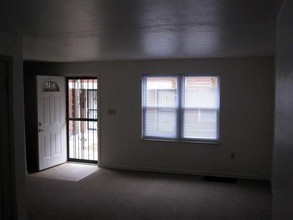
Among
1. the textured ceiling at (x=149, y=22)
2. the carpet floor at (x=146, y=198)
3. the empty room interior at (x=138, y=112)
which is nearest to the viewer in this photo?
the textured ceiling at (x=149, y=22)

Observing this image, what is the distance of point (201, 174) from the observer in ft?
19.4

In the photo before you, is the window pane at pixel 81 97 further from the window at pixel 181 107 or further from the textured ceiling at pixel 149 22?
the textured ceiling at pixel 149 22

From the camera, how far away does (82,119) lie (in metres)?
6.90

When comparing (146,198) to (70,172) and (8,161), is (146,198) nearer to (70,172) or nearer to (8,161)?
(70,172)

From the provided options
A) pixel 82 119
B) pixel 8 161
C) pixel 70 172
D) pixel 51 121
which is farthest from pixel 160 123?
pixel 8 161

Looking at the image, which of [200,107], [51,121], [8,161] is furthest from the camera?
[51,121]

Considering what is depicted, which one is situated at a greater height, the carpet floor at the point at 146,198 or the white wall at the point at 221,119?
the white wall at the point at 221,119

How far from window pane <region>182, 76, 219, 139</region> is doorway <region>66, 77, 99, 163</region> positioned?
6.72ft

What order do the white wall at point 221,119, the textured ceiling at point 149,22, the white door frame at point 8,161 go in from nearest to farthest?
the textured ceiling at point 149,22 → the white door frame at point 8,161 → the white wall at point 221,119

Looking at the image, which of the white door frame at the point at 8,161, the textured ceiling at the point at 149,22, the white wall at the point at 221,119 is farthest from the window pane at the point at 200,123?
the white door frame at the point at 8,161

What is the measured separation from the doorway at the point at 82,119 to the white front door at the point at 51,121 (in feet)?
0.61

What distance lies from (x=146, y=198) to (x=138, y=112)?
205 cm

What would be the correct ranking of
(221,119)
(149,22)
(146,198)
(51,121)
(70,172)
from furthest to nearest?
(51,121), (70,172), (221,119), (146,198), (149,22)

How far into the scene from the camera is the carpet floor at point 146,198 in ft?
13.4
